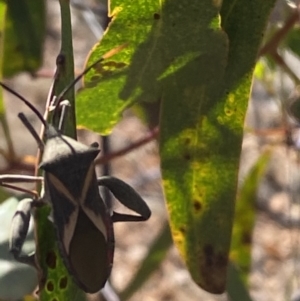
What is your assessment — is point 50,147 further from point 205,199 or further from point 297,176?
point 297,176

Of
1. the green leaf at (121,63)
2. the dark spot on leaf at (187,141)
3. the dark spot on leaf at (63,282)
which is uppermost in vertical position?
the green leaf at (121,63)

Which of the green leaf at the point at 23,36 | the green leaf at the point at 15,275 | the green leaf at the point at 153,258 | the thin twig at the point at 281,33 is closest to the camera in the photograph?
the green leaf at the point at 15,275

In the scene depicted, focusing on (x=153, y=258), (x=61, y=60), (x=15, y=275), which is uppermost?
(x=61, y=60)

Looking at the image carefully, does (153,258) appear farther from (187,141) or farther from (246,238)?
(187,141)

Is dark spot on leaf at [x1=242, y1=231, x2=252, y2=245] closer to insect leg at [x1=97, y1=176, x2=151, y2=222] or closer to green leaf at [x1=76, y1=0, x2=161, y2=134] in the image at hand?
insect leg at [x1=97, y1=176, x2=151, y2=222]

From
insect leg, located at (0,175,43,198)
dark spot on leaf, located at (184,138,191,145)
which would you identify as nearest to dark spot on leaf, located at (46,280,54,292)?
insect leg, located at (0,175,43,198)

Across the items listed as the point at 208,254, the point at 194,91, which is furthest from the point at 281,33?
the point at 208,254

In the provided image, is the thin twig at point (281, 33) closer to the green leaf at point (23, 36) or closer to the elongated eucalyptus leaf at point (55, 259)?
the elongated eucalyptus leaf at point (55, 259)

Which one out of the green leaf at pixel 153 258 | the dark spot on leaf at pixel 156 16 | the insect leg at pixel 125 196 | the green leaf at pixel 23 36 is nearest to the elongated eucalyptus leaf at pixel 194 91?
the dark spot on leaf at pixel 156 16

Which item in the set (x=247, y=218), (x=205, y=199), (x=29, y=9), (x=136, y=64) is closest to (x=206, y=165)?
(x=205, y=199)
